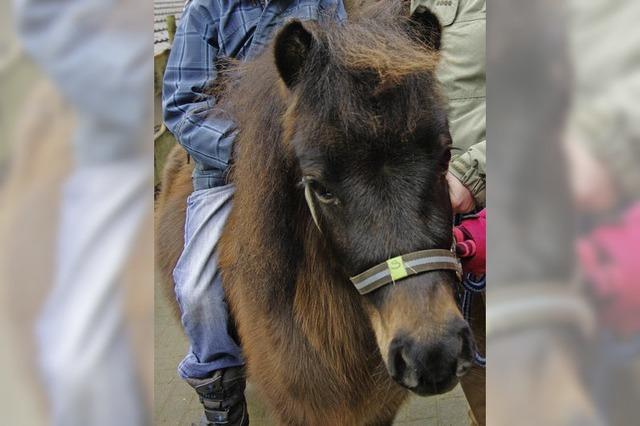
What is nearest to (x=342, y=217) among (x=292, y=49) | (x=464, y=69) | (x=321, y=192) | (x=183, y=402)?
(x=321, y=192)

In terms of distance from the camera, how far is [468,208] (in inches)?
78.3

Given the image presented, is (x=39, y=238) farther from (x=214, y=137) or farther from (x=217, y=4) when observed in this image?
(x=217, y=4)

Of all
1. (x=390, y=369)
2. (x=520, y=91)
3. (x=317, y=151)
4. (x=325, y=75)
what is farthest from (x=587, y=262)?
(x=325, y=75)

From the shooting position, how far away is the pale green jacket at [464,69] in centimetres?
208

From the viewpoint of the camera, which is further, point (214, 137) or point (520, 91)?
point (214, 137)

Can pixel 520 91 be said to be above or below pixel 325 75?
above

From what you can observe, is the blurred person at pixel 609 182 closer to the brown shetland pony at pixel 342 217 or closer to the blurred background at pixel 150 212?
the blurred background at pixel 150 212

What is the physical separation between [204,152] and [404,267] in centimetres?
98

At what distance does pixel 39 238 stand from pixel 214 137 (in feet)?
3.90

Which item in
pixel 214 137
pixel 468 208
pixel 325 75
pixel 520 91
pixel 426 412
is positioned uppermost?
pixel 520 91

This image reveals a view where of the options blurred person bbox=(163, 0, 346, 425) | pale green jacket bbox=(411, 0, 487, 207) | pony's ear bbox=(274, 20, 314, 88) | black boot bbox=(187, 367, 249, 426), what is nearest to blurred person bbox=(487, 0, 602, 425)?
pony's ear bbox=(274, 20, 314, 88)

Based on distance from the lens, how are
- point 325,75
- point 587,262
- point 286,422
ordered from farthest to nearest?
point 286,422, point 325,75, point 587,262

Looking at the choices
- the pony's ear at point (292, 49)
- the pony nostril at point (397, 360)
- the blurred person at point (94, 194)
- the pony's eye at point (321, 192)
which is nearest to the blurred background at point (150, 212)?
the blurred person at point (94, 194)

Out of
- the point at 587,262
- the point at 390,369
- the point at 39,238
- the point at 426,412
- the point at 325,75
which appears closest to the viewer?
the point at 39,238
